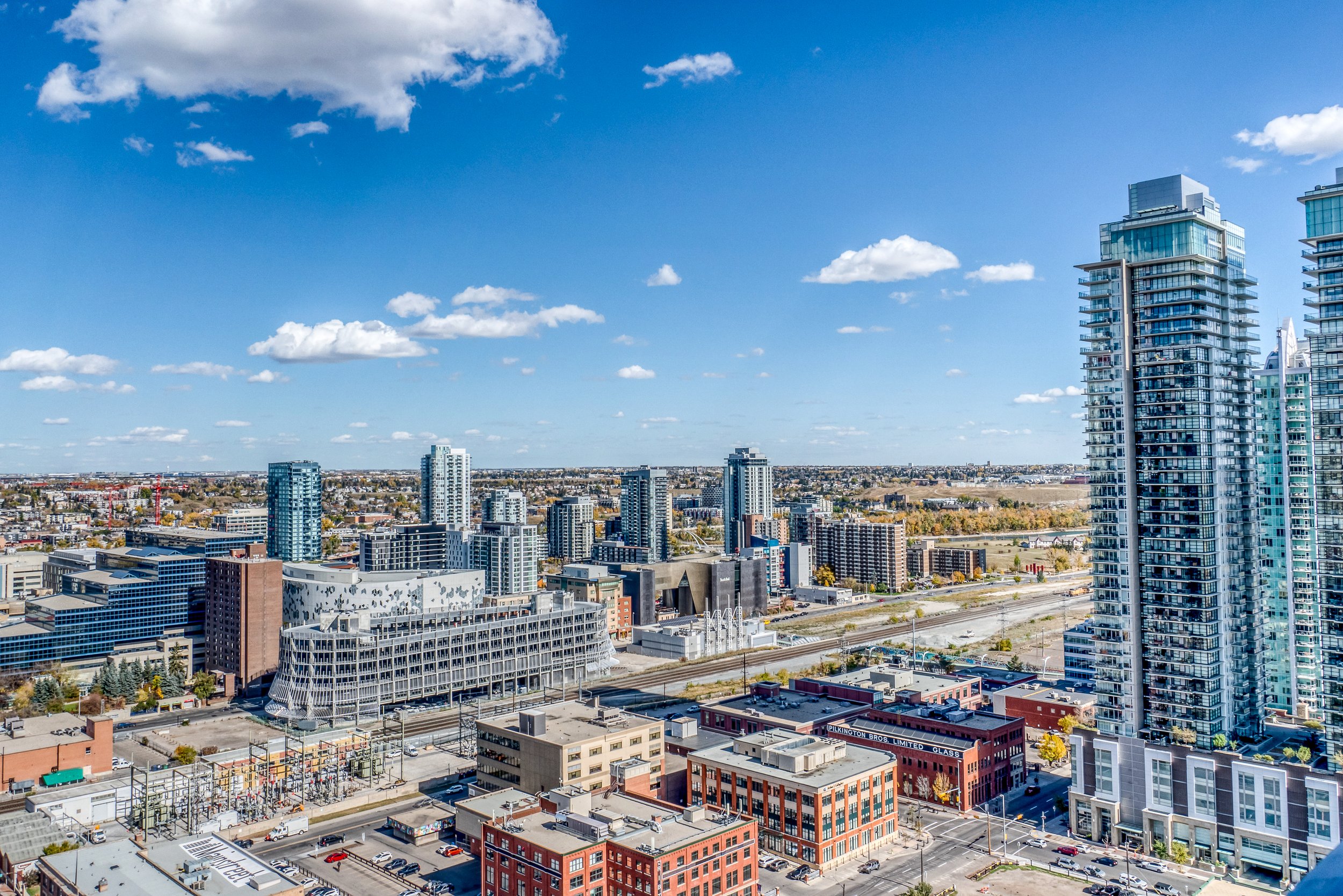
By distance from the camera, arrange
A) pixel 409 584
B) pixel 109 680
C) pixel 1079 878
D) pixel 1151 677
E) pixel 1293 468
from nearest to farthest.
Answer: pixel 1079 878, pixel 1151 677, pixel 1293 468, pixel 109 680, pixel 409 584

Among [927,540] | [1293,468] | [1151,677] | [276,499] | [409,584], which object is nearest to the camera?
[1151,677]

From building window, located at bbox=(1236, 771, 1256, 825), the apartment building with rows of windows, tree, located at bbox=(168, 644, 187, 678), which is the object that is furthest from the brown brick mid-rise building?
building window, located at bbox=(1236, 771, 1256, 825)

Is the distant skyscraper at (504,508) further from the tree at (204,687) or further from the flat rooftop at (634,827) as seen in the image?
the flat rooftop at (634,827)

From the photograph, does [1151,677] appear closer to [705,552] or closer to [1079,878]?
[1079,878]

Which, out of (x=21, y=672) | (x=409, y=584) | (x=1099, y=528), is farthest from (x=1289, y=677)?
(x=21, y=672)

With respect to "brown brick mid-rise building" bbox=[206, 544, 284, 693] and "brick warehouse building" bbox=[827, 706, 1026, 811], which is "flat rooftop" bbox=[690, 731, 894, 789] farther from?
"brown brick mid-rise building" bbox=[206, 544, 284, 693]

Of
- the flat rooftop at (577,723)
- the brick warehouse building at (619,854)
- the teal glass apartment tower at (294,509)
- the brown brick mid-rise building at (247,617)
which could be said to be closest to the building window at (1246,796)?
the brick warehouse building at (619,854)
